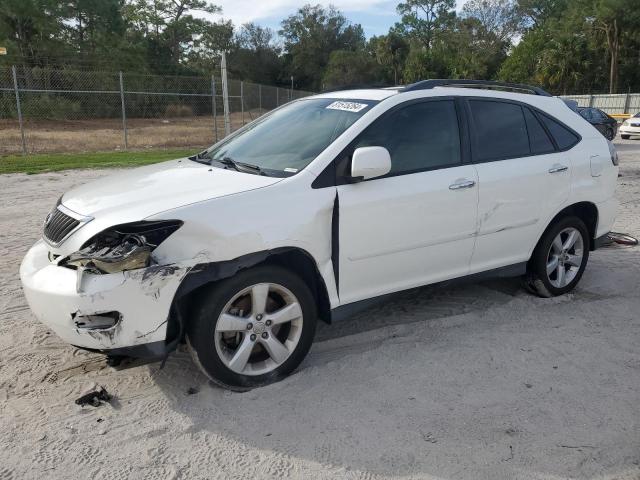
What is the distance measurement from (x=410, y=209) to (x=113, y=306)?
1978mm

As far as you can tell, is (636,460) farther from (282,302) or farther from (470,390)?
(282,302)

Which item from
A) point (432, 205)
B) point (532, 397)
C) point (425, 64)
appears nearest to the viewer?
point (532, 397)

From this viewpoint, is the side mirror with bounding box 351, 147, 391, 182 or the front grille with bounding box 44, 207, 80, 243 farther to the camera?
the side mirror with bounding box 351, 147, 391, 182

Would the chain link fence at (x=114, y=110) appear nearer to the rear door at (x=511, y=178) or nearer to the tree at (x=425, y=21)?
the rear door at (x=511, y=178)

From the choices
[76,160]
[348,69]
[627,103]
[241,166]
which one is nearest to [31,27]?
[76,160]

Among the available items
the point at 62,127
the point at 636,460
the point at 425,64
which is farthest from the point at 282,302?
the point at 425,64

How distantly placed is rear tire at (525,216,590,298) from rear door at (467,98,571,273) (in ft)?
0.60

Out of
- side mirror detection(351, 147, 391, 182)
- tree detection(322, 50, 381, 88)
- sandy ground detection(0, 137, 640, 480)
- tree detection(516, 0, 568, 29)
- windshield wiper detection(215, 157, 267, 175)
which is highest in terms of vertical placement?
tree detection(516, 0, 568, 29)

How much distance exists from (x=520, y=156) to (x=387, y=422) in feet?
8.24

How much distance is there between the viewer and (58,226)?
3373 mm

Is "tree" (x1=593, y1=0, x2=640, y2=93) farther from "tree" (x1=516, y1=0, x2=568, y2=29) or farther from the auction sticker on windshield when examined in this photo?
the auction sticker on windshield

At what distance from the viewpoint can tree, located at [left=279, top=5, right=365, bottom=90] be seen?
76125 millimetres

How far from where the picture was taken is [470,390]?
344 cm

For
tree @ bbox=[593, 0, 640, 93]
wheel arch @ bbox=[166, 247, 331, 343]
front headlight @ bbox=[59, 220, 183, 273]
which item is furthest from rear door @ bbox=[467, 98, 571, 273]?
tree @ bbox=[593, 0, 640, 93]
